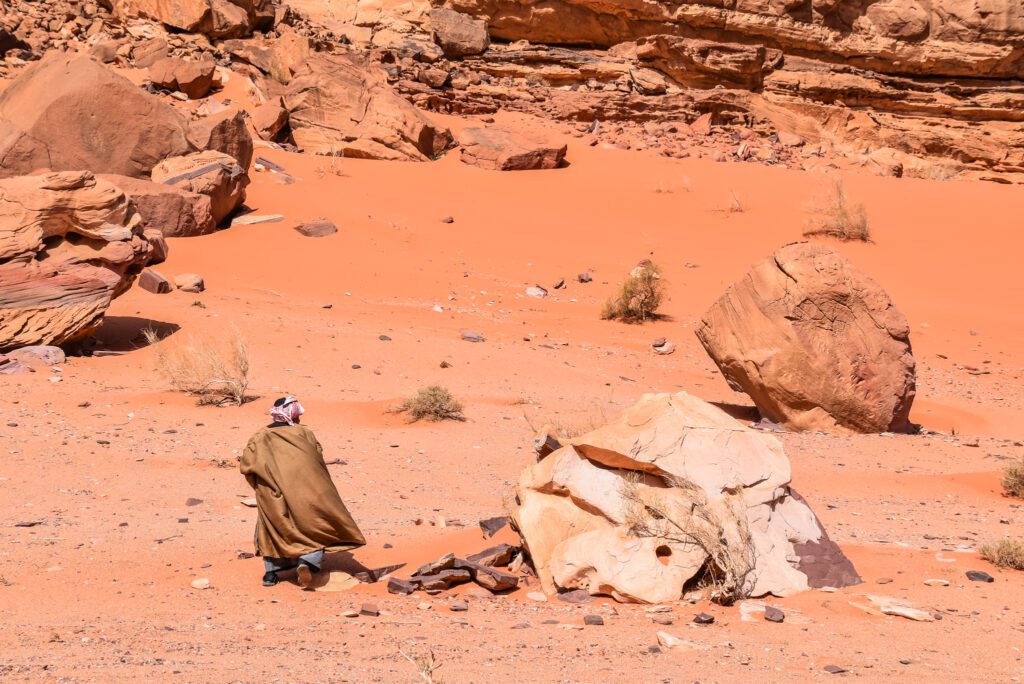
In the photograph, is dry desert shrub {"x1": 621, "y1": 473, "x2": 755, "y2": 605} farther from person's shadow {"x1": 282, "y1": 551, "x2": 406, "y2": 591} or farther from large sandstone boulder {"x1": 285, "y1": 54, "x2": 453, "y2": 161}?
large sandstone boulder {"x1": 285, "y1": 54, "x2": 453, "y2": 161}

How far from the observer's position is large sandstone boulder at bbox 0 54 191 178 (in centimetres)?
1459

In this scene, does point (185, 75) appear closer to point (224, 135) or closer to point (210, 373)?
point (224, 135)

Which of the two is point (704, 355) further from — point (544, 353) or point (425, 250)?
point (425, 250)

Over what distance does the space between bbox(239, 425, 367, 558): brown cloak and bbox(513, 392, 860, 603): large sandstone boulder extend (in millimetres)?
921

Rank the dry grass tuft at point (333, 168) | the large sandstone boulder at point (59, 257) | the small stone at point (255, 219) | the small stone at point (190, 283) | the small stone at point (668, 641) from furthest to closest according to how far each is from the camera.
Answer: the dry grass tuft at point (333, 168) → the small stone at point (255, 219) → the small stone at point (190, 283) → the large sandstone boulder at point (59, 257) → the small stone at point (668, 641)

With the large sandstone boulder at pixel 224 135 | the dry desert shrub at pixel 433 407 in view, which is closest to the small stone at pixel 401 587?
the dry desert shrub at pixel 433 407

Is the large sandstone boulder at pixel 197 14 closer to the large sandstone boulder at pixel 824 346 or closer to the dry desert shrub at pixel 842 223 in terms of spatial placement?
the dry desert shrub at pixel 842 223

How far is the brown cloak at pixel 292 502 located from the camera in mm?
5281

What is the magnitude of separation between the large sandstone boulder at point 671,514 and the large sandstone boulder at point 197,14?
21.2 m

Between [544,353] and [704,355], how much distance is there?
2.04 metres

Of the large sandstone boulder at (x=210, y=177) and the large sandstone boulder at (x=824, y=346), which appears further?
the large sandstone boulder at (x=210, y=177)

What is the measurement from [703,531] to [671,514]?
18cm

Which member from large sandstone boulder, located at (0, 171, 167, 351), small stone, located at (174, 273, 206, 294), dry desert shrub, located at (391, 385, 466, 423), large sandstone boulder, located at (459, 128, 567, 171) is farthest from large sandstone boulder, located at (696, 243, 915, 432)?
large sandstone boulder, located at (459, 128, 567, 171)

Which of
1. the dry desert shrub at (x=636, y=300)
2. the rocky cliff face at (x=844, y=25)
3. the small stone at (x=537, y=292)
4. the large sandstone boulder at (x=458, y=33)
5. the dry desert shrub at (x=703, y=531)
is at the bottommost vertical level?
the small stone at (x=537, y=292)
